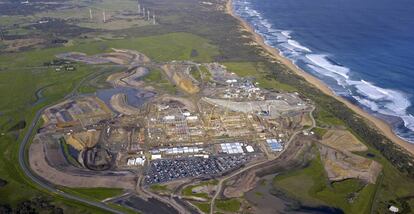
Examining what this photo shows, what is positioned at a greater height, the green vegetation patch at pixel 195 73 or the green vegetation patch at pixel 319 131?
the green vegetation patch at pixel 195 73

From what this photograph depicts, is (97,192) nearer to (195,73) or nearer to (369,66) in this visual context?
(195,73)

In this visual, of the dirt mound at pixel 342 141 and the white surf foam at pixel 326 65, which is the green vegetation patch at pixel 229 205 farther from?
the white surf foam at pixel 326 65

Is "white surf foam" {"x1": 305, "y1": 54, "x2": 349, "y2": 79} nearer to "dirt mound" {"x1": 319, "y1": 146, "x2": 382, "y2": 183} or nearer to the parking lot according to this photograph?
"dirt mound" {"x1": 319, "y1": 146, "x2": 382, "y2": 183}

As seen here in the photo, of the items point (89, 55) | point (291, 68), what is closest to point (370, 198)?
point (291, 68)

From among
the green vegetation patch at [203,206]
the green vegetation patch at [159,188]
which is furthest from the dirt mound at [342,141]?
the green vegetation patch at [159,188]

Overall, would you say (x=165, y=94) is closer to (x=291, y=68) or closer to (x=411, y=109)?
(x=291, y=68)

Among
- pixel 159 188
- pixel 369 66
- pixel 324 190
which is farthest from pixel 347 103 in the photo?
pixel 159 188
